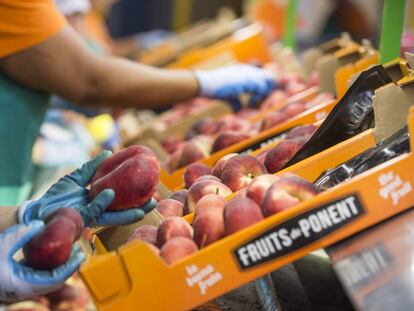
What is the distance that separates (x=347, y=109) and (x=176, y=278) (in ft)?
2.09

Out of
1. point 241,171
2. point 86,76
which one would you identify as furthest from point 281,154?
point 86,76

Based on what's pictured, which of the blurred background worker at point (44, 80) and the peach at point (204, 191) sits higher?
the blurred background worker at point (44, 80)

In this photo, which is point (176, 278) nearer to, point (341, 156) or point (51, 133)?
point (341, 156)

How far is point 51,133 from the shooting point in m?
4.55

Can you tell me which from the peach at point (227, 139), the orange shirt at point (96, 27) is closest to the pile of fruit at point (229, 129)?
the peach at point (227, 139)

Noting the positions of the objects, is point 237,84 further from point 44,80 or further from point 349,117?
point 349,117

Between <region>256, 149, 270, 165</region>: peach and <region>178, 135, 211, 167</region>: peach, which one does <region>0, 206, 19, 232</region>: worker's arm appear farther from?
<region>178, 135, 211, 167</region>: peach

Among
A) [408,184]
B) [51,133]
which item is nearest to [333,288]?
[408,184]

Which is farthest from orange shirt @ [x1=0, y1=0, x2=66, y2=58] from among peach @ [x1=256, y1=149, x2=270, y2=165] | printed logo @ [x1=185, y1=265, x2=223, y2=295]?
printed logo @ [x1=185, y1=265, x2=223, y2=295]

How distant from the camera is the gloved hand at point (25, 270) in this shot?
1439 millimetres

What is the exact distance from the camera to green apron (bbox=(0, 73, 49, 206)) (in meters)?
2.63

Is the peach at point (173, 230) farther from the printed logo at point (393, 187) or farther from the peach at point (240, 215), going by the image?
the printed logo at point (393, 187)

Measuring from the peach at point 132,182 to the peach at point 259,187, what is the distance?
26cm

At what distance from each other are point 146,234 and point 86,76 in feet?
4.10
